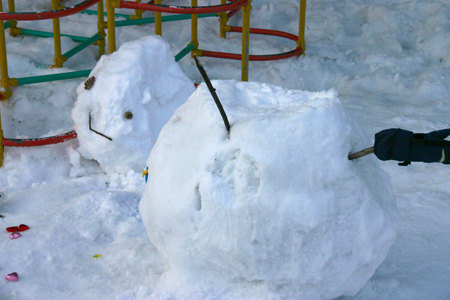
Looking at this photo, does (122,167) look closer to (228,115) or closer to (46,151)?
(46,151)

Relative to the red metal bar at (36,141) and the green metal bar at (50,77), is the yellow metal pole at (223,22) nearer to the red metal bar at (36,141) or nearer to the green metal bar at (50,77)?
the green metal bar at (50,77)

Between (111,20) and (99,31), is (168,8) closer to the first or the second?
(111,20)

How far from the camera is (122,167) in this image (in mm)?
3131

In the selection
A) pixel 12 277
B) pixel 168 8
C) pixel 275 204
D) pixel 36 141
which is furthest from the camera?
pixel 168 8

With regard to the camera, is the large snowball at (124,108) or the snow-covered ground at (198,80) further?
the large snowball at (124,108)

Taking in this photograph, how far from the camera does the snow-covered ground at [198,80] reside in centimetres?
211

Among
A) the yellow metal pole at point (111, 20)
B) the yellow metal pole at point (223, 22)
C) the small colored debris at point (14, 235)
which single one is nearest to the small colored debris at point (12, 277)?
the small colored debris at point (14, 235)

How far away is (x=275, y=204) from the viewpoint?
5.34ft

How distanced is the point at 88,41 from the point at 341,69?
234 cm

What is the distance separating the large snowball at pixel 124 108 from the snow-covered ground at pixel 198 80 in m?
0.15

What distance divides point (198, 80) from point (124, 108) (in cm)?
162

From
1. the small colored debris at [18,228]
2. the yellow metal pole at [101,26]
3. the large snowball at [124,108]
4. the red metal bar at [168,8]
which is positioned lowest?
the small colored debris at [18,228]

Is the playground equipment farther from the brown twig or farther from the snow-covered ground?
the brown twig

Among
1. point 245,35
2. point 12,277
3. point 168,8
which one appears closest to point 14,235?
point 12,277
